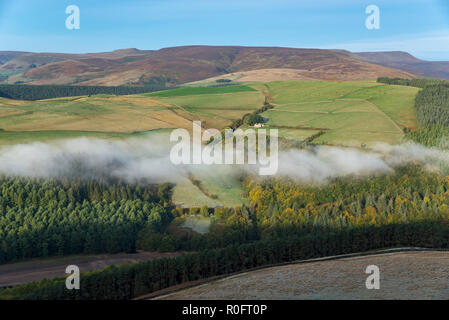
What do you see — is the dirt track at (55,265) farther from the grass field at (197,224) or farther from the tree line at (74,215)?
the grass field at (197,224)

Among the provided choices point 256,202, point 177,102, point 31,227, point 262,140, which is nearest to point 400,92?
point 262,140

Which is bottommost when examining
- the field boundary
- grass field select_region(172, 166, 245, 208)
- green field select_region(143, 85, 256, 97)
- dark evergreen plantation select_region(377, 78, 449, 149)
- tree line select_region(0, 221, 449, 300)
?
the field boundary

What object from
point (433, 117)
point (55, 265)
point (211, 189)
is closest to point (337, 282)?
point (211, 189)

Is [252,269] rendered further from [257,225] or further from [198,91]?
[198,91]

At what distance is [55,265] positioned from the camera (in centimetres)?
5681

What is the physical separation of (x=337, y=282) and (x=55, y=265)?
35862mm

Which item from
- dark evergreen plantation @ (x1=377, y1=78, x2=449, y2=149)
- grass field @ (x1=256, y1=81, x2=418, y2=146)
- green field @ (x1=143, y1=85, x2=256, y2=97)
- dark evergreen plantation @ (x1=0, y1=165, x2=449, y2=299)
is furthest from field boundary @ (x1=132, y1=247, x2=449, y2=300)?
green field @ (x1=143, y1=85, x2=256, y2=97)

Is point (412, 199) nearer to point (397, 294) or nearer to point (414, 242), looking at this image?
point (414, 242)

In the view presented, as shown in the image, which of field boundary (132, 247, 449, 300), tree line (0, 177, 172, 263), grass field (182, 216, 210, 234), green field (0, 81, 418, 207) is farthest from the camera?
green field (0, 81, 418, 207)

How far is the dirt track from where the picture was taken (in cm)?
5272

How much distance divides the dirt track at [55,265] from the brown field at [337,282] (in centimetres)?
1382

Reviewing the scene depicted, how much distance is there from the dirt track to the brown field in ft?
45.4

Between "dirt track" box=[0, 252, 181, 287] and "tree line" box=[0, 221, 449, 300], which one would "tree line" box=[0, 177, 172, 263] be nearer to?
"dirt track" box=[0, 252, 181, 287]

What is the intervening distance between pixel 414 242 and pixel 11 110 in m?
103
